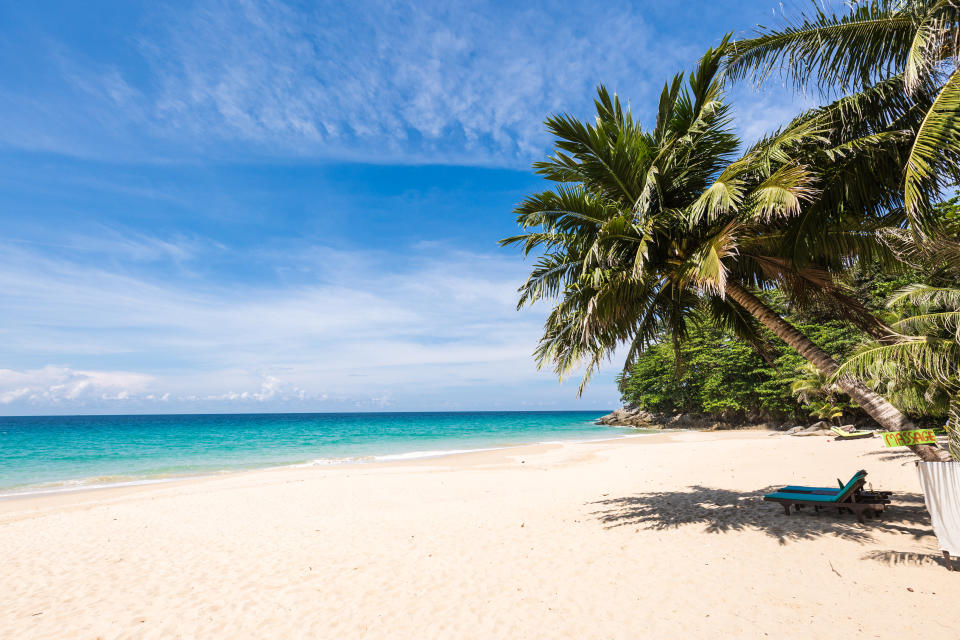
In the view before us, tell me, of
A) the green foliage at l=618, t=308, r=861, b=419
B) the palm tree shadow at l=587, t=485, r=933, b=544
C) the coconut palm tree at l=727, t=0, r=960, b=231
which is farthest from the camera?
the green foliage at l=618, t=308, r=861, b=419

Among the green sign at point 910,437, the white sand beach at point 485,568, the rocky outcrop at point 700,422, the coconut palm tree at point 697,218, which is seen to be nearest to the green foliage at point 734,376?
the rocky outcrop at point 700,422

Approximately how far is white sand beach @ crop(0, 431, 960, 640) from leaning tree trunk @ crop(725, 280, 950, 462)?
124cm

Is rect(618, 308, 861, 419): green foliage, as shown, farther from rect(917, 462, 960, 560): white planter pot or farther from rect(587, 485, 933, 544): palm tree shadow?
rect(917, 462, 960, 560): white planter pot

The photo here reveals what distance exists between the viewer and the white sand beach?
4363 mm

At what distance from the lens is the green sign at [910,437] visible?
198 inches

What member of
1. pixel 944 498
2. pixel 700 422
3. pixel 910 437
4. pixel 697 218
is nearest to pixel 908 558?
pixel 944 498

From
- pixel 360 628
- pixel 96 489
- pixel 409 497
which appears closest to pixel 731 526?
Result: pixel 360 628

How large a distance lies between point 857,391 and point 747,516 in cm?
333

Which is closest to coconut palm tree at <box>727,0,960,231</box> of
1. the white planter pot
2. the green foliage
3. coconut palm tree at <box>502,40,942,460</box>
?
coconut palm tree at <box>502,40,942,460</box>

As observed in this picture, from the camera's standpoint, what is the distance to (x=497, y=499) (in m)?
10.6

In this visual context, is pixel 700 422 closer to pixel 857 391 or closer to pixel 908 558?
pixel 908 558

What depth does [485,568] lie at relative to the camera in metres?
5.92

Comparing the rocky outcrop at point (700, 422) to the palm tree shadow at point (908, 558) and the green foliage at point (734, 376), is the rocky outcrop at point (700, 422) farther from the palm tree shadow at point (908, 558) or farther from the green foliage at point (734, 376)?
the palm tree shadow at point (908, 558)

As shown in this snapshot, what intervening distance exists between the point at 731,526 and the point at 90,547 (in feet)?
35.2
